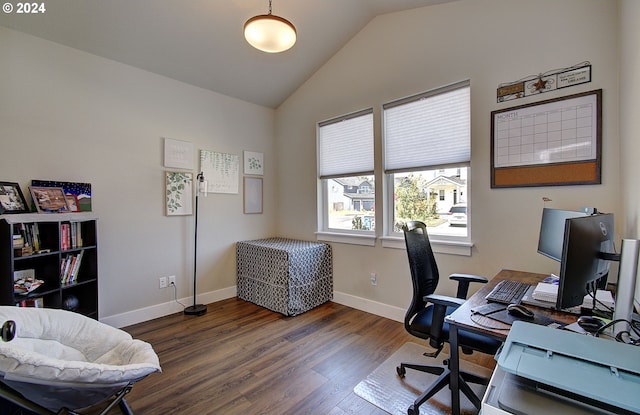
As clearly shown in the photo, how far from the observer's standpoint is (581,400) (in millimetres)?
699

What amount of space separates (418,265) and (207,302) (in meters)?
2.78

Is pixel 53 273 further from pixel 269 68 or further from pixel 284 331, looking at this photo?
pixel 269 68

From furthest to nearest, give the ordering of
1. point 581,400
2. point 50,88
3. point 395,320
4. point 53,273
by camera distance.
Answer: point 395,320 < point 50,88 < point 53,273 < point 581,400

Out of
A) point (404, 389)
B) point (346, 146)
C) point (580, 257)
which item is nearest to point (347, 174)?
point (346, 146)

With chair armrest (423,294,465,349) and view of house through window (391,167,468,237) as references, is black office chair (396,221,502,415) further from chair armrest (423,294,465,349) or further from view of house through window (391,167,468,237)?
view of house through window (391,167,468,237)

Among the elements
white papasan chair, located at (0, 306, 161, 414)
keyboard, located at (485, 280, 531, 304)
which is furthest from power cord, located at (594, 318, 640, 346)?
white papasan chair, located at (0, 306, 161, 414)

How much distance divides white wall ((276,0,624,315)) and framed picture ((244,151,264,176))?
88 centimetres

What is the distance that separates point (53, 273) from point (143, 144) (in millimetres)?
1440

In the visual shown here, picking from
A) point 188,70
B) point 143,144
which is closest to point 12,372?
point 143,144

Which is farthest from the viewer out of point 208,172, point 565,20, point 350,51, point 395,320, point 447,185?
point 208,172

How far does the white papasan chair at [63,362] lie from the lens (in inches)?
42.5

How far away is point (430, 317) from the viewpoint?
178 cm

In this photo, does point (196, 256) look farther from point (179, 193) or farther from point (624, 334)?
point (624, 334)

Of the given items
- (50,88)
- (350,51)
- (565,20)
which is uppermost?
(350,51)
